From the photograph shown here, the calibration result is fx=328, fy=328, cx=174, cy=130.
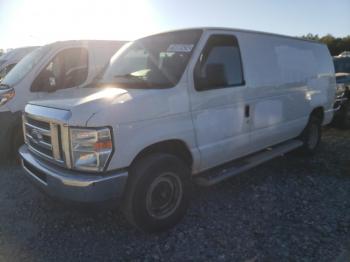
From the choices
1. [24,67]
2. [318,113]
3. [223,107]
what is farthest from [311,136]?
[24,67]

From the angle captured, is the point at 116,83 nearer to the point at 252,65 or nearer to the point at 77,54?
the point at 252,65

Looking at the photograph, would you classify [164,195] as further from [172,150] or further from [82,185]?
[82,185]

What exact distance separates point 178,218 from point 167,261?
0.64m

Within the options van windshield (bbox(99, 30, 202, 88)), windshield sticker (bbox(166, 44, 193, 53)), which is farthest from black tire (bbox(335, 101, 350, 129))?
windshield sticker (bbox(166, 44, 193, 53))

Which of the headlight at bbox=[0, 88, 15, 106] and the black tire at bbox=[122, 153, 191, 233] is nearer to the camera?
the black tire at bbox=[122, 153, 191, 233]

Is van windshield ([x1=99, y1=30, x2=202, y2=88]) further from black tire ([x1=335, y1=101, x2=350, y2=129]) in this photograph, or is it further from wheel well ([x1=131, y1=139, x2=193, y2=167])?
black tire ([x1=335, y1=101, x2=350, y2=129])

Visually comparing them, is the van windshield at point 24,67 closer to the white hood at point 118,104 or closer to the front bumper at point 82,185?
the white hood at point 118,104

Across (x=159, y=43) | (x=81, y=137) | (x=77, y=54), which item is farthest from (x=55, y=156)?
(x=77, y=54)

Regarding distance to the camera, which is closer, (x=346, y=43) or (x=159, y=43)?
(x=159, y=43)

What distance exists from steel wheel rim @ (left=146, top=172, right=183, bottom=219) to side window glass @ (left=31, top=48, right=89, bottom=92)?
3.42 m

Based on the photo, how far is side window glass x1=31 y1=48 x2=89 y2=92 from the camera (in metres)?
5.88

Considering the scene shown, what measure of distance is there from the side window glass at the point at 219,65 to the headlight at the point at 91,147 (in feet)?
4.08

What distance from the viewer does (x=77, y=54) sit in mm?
6289

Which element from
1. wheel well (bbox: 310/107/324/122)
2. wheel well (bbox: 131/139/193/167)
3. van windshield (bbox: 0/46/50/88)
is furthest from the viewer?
wheel well (bbox: 310/107/324/122)
